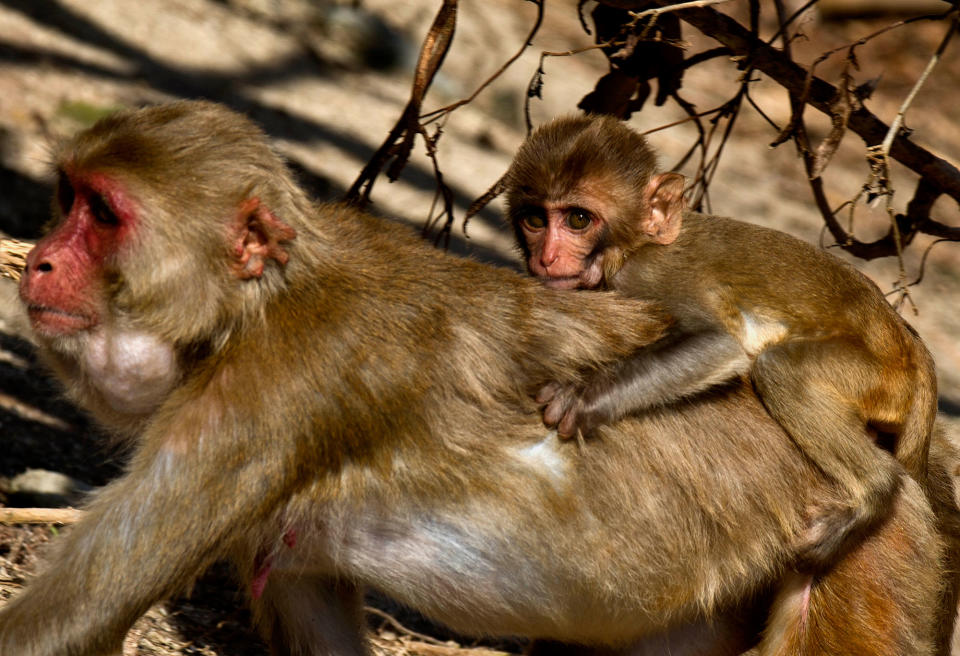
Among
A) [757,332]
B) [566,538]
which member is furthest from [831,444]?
[566,538]

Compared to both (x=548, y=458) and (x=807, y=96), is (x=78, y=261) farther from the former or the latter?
(x=807, y=96)

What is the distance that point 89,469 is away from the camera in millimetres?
6188

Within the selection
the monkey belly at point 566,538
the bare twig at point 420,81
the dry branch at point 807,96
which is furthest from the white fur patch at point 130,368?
the dry branch at point 807,96

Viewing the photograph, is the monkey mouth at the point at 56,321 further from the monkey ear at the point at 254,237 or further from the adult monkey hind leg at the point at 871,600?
the adult monkey hind leg at the point at 871,600

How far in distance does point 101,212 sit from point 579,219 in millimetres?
1910

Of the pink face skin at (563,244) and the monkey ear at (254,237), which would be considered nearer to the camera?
the monkey ear at (254,237)

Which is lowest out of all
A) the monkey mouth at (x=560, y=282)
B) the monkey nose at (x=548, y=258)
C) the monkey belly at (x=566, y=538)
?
the monkey belly at (x=566, y=538)

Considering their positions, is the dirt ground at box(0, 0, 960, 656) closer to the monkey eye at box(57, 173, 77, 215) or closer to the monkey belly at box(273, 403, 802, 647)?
the monkey belly at box(273, 403, 802, 647)

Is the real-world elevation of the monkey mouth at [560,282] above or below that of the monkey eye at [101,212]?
above

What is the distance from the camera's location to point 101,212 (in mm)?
3539

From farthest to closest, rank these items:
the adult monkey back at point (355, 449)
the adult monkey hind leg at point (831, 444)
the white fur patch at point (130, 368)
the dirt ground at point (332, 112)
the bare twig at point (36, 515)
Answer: the dirt ground at point (332, 112) → the bare twig at point (36, 515) → the adult monkey hind leg at point (831, 444) → the white fur patch at point (130, 368) → the adult monkey back at point (355, 449)

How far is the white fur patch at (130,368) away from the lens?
359cm

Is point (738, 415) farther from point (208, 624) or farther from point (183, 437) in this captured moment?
point (208, 624)

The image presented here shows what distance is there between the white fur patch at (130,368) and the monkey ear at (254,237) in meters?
0.32
